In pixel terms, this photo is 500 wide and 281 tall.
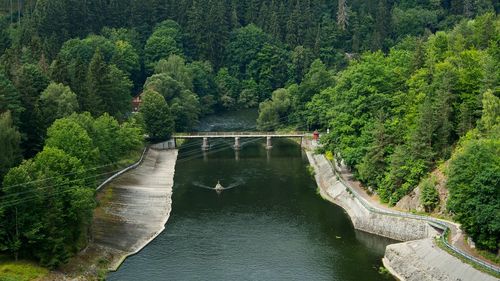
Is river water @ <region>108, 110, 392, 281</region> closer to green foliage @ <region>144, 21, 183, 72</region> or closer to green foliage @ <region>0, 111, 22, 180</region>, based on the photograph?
green foliage @ <region>0, 111, 22, 180</region>

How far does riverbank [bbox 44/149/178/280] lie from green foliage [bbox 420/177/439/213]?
28541mm

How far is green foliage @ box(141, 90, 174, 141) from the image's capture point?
129 m

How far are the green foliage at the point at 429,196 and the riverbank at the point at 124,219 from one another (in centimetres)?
2854

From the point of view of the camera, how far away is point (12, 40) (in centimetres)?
16650

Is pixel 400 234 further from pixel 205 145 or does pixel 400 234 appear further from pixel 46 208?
pixel 205 145

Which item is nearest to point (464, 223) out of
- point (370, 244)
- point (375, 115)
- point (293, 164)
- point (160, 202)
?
point (370, 244)

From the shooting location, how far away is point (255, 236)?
8256 cm

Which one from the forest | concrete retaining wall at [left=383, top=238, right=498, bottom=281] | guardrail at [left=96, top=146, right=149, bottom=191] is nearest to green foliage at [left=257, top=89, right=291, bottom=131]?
the forest

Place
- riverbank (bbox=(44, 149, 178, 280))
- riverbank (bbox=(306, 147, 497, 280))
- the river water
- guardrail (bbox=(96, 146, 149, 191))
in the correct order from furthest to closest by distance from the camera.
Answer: guardrail (bbox=(96, 146, 149, 191)), the river water, riverbank (bbox=(44, 149, 178, 280)), riverbank (bbox=(306, 147, 497, 280))

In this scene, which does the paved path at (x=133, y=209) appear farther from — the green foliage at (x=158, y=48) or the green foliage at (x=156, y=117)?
the green foliage at (x=158, y=48)

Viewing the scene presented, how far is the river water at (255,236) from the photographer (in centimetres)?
7231

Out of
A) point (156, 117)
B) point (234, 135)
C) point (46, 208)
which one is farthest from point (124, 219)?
point (234, 135)

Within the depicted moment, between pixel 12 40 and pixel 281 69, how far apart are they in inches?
2418

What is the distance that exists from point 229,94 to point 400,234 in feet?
328
